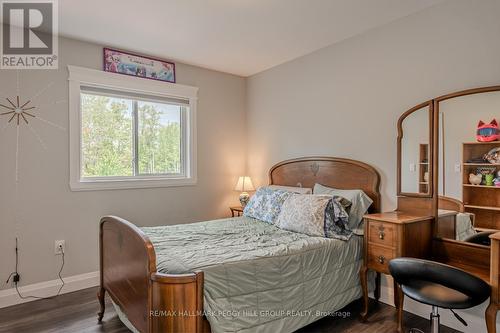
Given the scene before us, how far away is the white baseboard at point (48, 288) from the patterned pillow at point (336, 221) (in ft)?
8.10

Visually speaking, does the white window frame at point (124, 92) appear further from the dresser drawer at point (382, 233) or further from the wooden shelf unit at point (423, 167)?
the wooden shelf unit at point (423, 167)

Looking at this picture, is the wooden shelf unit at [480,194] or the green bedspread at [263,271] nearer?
the green bedspread at [263,271]

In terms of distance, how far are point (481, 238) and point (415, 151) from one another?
80 centimetres

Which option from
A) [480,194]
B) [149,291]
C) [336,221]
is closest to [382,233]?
[336,221]

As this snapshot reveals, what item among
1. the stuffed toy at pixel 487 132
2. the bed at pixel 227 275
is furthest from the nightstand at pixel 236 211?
the stuffed toy at pixel 487 132

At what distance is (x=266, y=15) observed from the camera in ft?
8.52

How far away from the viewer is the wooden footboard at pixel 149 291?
4.98 feet

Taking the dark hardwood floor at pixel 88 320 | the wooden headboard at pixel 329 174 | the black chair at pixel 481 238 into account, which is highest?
the wooden headboard at pixel 329 174

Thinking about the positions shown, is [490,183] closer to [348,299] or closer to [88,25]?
[348,299]

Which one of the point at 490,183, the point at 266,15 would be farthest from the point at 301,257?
the point at 266,15

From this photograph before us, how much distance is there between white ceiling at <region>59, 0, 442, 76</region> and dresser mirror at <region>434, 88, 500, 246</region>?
902mm

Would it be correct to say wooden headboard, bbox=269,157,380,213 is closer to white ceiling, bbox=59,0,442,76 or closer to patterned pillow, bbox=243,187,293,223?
patterned pillow, bbox=243,187,293,223

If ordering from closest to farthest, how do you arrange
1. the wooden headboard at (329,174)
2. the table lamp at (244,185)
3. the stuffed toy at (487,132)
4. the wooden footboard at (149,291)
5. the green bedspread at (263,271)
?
the wooden footboard at (149,291)
the green bedspread at (263,271)
the stuffed toy at (487,132)
the wooden headboard at (329,174)
the table lamp at (244,185)

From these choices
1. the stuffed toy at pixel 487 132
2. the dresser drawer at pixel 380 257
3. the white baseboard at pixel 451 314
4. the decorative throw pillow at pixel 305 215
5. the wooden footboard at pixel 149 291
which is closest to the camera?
the wooden footboard at pixel 149 291
